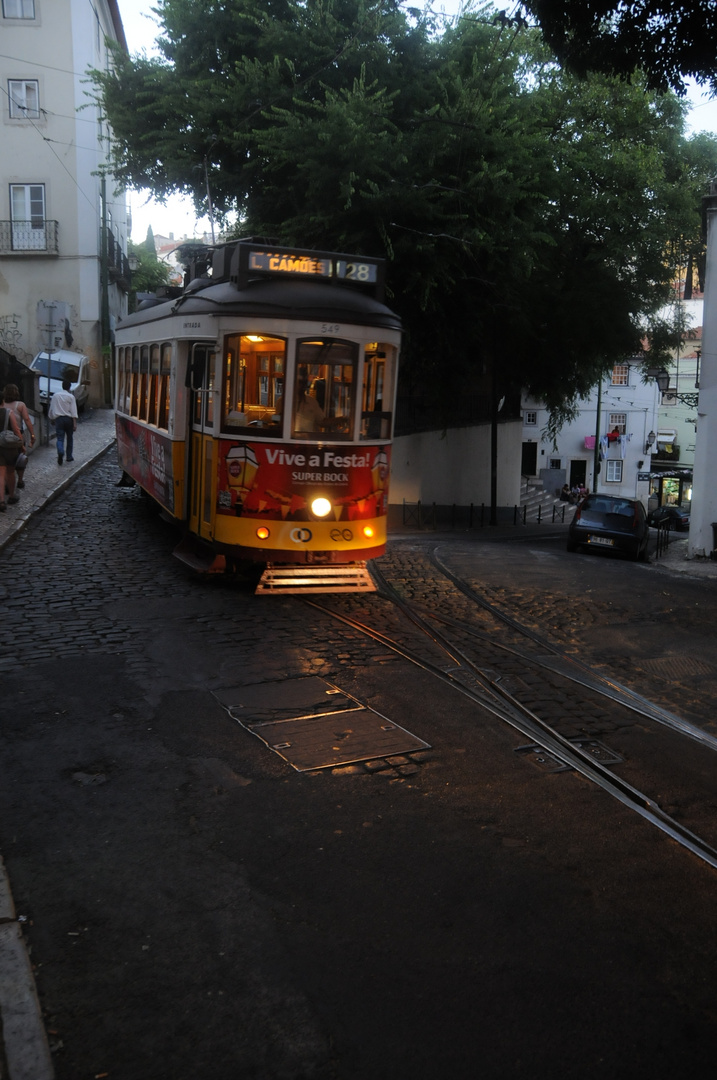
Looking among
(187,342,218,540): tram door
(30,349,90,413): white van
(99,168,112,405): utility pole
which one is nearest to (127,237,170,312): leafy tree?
(99,168,112,405): utility pole

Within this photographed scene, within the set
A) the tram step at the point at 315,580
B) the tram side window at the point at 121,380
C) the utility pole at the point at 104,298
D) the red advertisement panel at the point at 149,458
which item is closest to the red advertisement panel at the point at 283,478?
the tram step at the point at 315,580

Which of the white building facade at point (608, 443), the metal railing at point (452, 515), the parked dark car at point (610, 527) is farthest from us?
the white building facade at point (608, 443)

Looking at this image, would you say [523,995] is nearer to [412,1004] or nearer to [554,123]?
[412,1004]

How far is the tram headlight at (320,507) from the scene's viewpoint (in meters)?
10.0

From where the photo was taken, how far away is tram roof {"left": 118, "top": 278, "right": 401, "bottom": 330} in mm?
9695

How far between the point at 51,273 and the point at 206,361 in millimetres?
25437

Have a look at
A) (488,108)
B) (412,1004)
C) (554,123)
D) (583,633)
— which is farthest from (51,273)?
(412,1004)

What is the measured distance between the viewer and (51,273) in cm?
3309

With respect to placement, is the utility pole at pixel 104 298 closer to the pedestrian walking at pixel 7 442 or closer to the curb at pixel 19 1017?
the pedestrian walking at pixel 7 442

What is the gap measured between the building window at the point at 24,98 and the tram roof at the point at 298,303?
25961mm

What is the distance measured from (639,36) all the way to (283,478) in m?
5.01

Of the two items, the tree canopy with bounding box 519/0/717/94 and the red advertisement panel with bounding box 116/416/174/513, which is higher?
the tree canopy with bounding box 519/0/717/94

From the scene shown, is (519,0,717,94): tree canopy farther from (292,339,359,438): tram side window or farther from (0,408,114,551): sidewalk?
(0,408,114,551): sidewalk

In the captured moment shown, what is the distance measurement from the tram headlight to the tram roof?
71.9 inches
